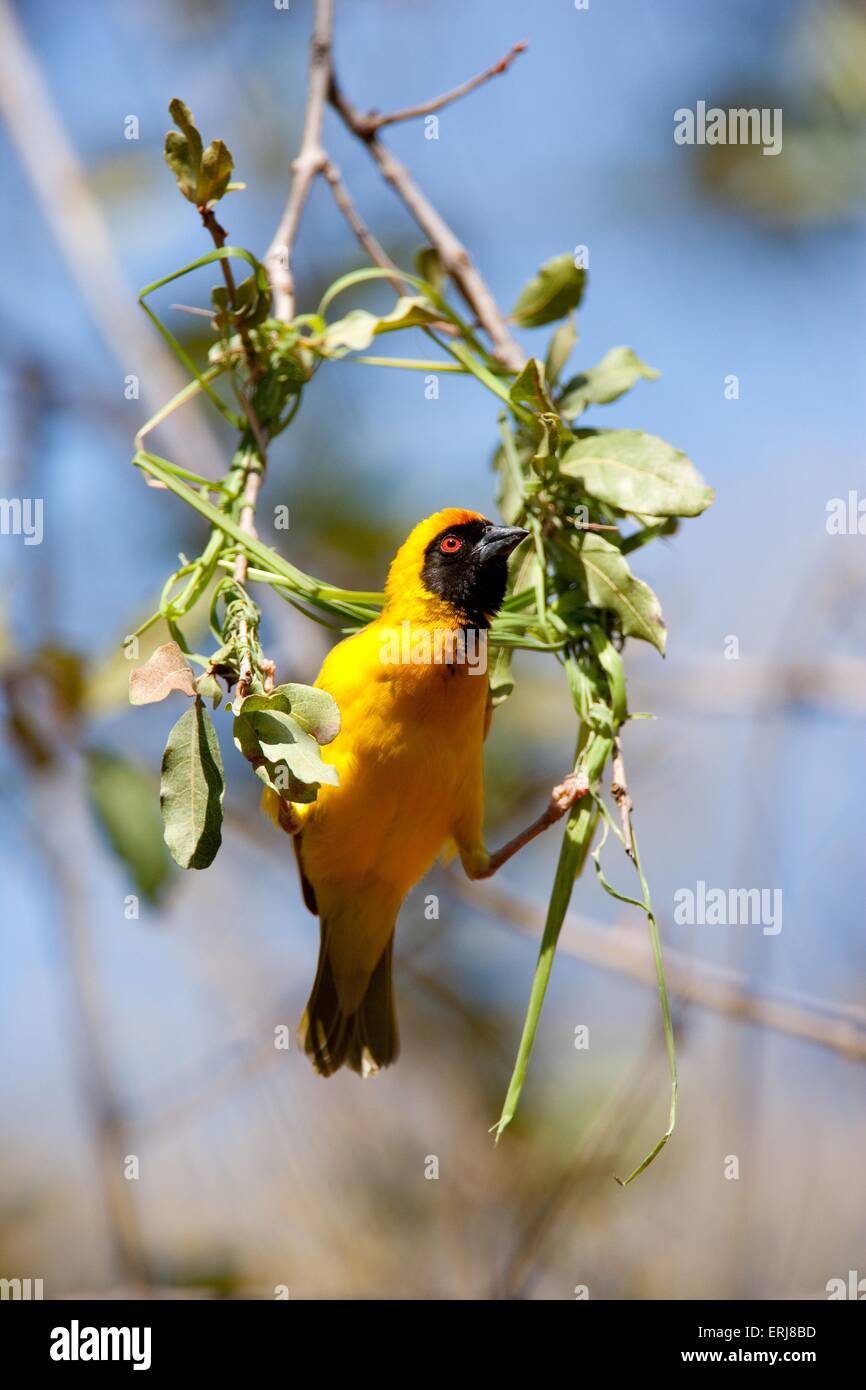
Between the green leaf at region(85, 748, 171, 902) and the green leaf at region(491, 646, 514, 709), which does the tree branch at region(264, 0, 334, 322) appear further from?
the green leaf at region(85, 748, 171, 902)

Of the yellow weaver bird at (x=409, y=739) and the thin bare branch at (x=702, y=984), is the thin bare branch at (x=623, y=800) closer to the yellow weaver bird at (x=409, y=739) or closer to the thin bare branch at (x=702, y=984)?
the yellow weaver bird at (x=409, y=739)

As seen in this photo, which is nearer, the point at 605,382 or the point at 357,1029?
the point at 605,382

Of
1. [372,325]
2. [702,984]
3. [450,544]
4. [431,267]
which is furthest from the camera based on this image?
[702,984]

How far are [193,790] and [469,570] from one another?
94 cm

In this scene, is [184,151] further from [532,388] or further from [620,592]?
[620,592]

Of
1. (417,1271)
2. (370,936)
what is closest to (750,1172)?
(417,1271)

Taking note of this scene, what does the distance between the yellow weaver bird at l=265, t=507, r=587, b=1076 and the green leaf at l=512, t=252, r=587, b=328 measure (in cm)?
43

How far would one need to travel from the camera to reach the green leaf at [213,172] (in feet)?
6.29

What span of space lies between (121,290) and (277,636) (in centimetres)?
111

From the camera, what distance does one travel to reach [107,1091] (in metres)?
3.39

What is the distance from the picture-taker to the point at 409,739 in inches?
92.4

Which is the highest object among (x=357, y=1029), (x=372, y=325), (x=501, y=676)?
(x=372, y=325)

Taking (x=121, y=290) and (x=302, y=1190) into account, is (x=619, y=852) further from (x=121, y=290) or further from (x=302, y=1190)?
(x=121, y=290)

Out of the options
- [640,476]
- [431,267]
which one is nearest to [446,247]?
[431,267]
